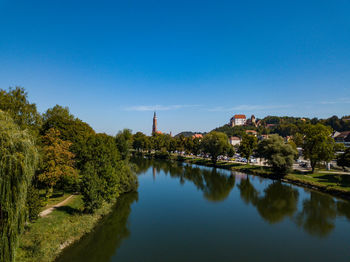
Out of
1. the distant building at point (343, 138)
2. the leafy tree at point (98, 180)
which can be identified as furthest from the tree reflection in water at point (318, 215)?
the distant building at point (343, 138)

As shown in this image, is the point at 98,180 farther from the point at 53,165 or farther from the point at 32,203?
the point at 32,203

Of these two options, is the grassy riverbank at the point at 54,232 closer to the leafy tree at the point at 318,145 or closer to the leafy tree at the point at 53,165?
the leafy tree at the point at 53,165

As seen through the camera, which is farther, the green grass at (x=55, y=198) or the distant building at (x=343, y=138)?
the distant building at (x=343, y=138)

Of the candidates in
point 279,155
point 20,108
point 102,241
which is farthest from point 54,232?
point 279,155

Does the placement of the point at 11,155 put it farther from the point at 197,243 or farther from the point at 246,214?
the point at 246,214

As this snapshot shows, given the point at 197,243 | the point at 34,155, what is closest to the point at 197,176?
the point at 197,243

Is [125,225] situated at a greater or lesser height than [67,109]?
lesser

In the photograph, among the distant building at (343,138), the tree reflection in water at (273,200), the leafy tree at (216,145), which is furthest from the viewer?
the distant building at (343,138)
